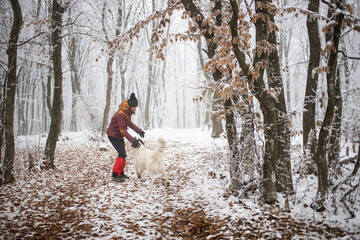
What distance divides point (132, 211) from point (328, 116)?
12.0 feet

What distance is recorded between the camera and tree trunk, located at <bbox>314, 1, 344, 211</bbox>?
256 cm

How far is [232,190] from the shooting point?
4145mm

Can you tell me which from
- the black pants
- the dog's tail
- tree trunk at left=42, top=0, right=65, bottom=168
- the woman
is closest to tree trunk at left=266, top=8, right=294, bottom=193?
the dog's tail

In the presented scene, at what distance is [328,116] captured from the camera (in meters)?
2.81

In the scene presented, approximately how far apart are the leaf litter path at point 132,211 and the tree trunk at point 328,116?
0.46 m

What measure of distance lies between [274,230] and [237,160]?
1417 mm

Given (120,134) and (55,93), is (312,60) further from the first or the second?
(55,93)

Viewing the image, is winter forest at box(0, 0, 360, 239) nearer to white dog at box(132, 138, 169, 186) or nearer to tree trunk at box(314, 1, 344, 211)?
tree trunk at box(314, 1, 344, 211)

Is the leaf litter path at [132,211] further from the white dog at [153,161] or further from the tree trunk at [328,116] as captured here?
the tree trunk at [328,116]

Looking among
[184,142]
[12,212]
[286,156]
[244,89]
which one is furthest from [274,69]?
[184,142]

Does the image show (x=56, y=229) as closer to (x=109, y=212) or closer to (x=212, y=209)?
(x=109, y=212)

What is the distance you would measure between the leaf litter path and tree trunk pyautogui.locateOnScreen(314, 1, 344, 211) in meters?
0.46

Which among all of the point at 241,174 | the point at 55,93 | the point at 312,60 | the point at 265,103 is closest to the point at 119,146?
the point at 55,93

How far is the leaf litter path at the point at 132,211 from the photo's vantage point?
3031mm
